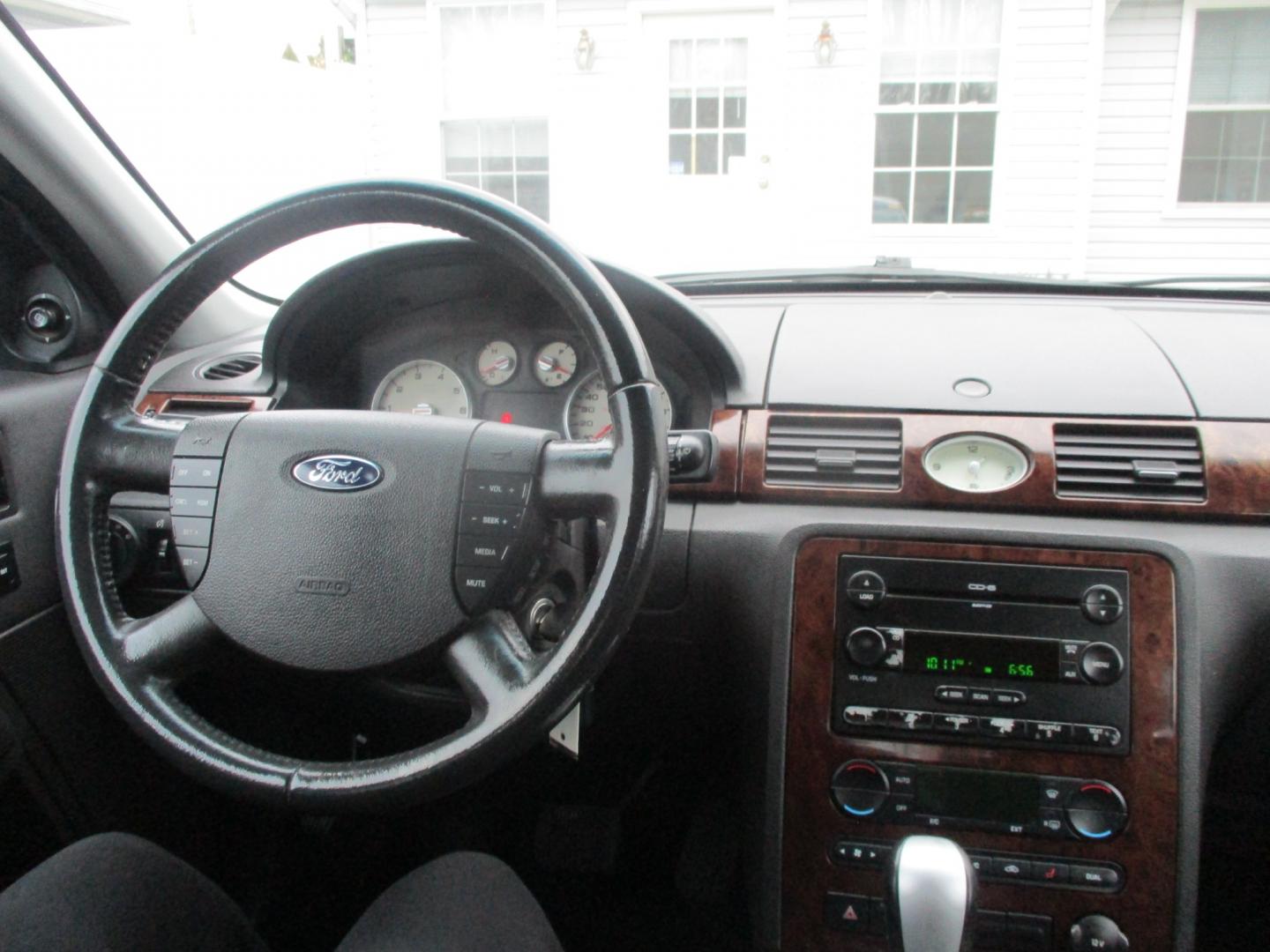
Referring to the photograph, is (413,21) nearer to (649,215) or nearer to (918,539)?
(649,215)

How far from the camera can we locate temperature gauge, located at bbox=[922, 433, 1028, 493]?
4.52ft

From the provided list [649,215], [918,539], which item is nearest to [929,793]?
[918,539]

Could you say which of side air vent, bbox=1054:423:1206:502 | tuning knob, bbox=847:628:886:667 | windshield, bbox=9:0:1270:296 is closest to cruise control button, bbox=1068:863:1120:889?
tuning knob, bbox=847:628:886:667

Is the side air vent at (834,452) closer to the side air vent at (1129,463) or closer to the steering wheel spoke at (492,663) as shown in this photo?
the side air vent at (1129,463)

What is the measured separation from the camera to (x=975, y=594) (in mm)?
1321

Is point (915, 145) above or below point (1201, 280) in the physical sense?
above

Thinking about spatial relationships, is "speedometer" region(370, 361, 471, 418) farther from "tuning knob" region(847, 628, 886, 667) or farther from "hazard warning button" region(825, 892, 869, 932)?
"hazard warning button" region(825, 892, 869, 932)

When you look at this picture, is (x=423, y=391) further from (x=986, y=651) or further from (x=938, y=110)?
(x=938, y=110)

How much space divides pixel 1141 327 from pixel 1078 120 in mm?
5226

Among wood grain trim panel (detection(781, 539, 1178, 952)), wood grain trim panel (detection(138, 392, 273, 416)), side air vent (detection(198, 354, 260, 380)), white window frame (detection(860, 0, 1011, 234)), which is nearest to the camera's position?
wood grain trim panel (detection(781, 539, 1178, 952))

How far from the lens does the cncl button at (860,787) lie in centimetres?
137

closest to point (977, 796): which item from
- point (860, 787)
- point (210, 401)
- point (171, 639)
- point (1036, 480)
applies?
point (860, 787)

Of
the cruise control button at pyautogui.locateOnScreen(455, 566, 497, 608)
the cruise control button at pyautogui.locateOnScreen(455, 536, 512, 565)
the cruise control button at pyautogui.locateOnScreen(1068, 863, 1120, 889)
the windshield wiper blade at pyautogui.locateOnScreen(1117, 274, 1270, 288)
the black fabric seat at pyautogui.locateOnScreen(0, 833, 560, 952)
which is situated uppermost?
the windshield wiper blade at pyautogui.locateOnScreen(1117, 274, 1270, 288)

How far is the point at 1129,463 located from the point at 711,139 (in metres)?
5.14
